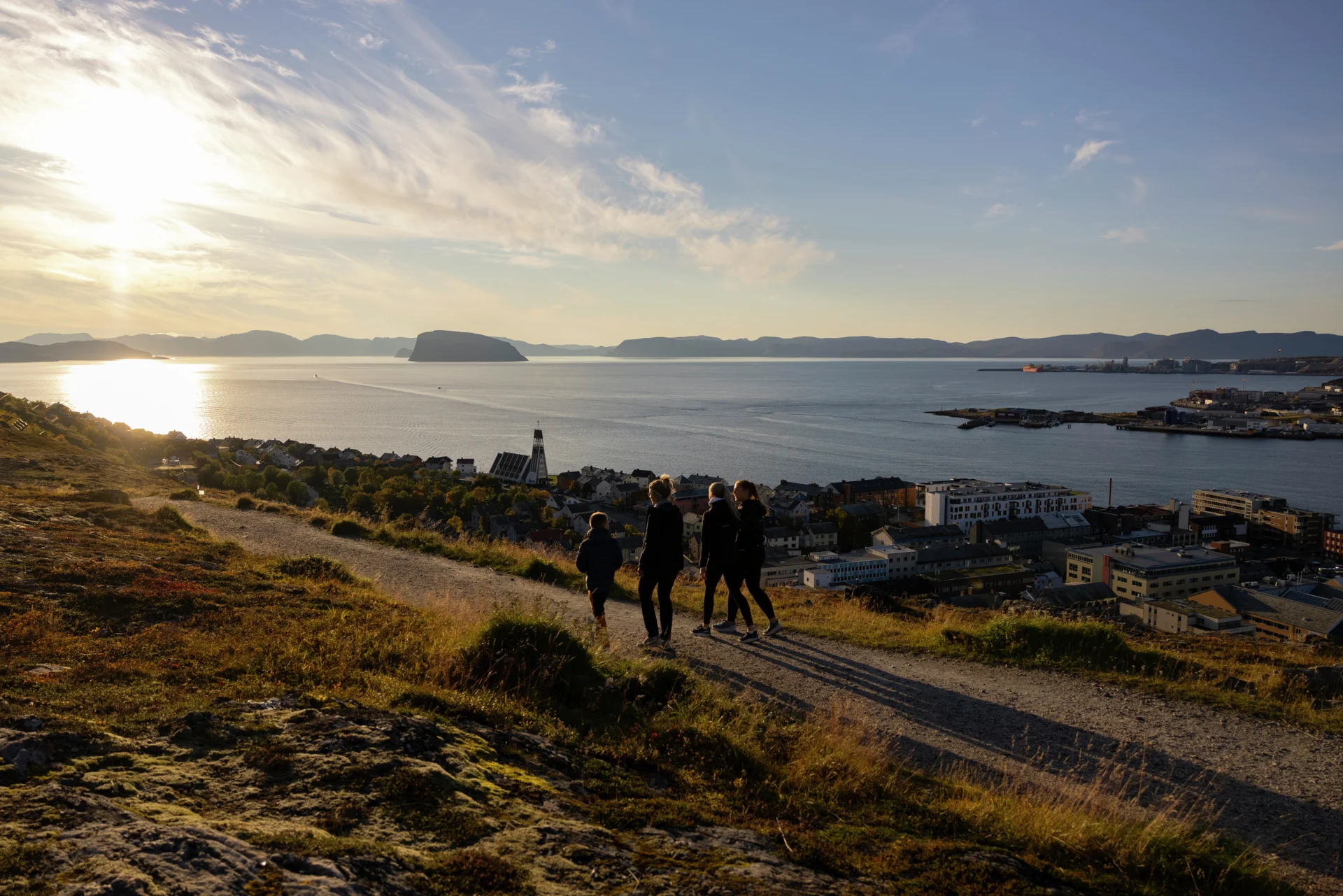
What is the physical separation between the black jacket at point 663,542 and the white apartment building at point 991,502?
43413mm

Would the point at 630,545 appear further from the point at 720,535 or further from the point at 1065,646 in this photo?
the point at 1065,646

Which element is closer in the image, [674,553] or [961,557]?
[674,553]

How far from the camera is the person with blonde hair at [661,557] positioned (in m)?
8.20

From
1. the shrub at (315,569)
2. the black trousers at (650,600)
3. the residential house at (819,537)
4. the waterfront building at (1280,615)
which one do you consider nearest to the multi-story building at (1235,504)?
the residential house at (819,537)

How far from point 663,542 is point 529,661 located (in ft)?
8.60

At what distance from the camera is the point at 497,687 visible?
18.4 ft

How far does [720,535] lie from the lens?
8398mm

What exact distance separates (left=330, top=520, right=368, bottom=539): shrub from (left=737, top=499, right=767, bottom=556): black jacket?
10.9m

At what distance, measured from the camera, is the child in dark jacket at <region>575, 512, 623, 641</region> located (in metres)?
8.45

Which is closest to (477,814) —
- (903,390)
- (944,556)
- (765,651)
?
(765,651)

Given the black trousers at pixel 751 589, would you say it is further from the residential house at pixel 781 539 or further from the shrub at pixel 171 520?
the residential house at pixel 781 539

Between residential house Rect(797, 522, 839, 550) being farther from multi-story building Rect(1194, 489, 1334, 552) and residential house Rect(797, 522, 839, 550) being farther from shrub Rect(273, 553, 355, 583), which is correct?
shrub Rect(273, 553, 355, 583)

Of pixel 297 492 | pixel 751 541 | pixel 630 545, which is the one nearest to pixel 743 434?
pixel 630 545

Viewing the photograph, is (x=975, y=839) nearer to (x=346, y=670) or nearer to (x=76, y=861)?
(x=76, y=861)
